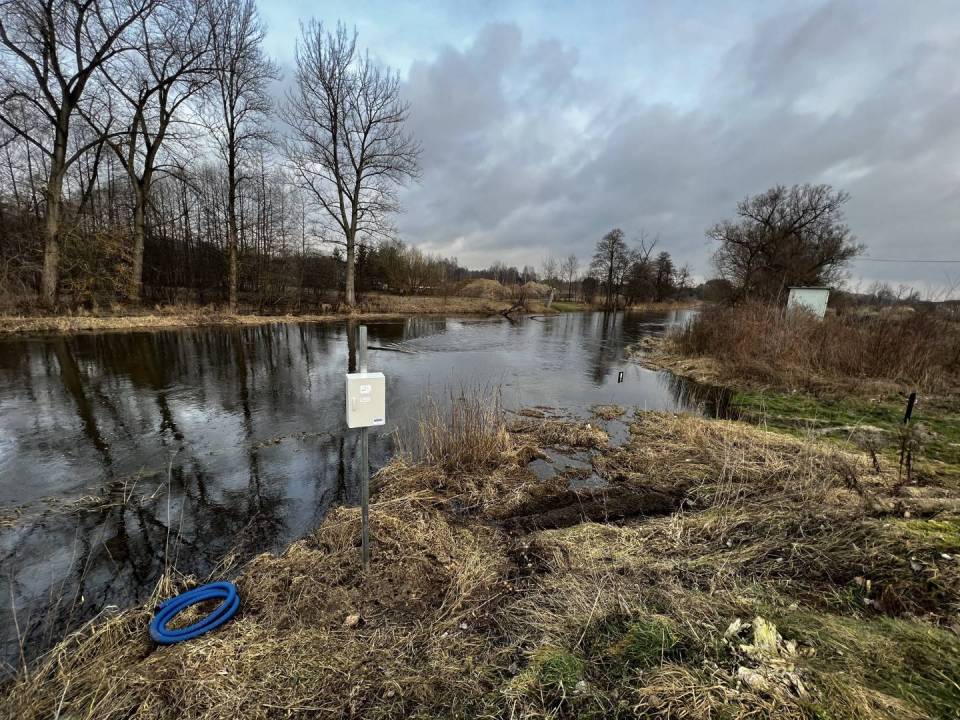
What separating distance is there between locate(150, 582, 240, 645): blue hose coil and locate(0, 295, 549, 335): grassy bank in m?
16.0

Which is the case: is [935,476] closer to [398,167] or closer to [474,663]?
Answer: [474,663]

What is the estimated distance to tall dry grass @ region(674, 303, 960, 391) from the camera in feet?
29.8

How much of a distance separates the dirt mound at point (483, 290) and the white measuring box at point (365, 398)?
136 ft

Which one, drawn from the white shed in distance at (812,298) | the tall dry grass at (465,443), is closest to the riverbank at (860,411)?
the tall dry grass at (465,443)

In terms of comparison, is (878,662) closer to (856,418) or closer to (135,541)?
(135,541)

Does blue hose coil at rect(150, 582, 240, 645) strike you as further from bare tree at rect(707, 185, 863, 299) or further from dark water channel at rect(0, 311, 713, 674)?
bare tree at rect(707, 185, 863, 299)

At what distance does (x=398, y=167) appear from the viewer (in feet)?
73.0

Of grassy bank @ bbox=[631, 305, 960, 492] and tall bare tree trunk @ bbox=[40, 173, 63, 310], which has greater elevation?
tall bare tree trunk @ bbox=[40, 173, 63, 310]

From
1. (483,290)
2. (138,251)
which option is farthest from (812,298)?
(483,290)

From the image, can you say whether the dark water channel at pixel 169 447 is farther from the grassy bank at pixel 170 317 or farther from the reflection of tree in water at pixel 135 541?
the grassy bank at pixel 170 317

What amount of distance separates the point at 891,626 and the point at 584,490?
2.55 meters

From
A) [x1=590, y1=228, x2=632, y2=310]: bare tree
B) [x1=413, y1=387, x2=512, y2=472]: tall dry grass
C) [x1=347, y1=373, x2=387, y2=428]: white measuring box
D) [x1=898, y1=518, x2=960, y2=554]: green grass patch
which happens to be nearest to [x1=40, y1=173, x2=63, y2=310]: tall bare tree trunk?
[x1=413, y1=387, x2=512, y2=472]: tall dry grass

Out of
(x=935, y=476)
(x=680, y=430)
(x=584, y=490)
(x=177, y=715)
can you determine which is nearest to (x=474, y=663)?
(x=177, y=715)

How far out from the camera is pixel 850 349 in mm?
9688
